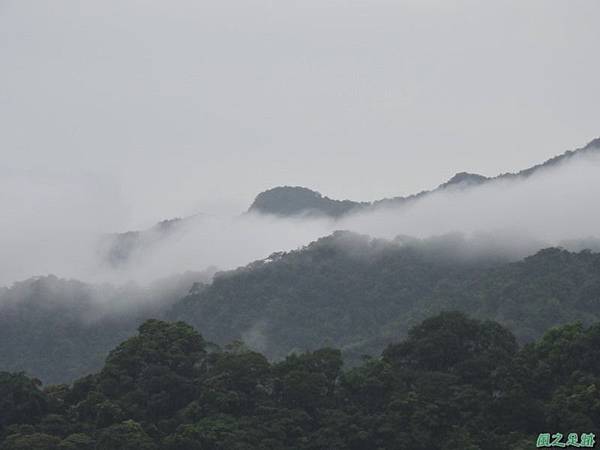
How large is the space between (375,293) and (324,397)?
35.5 metres

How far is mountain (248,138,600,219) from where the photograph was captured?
80.8 m

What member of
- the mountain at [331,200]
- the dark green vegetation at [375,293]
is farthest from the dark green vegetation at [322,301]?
the mountain at [331,200]

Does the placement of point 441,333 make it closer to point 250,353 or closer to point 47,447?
point 250,353

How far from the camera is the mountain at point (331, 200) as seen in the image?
80750mm

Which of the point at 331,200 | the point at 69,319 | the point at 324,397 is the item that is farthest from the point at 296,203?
the point at 324,397

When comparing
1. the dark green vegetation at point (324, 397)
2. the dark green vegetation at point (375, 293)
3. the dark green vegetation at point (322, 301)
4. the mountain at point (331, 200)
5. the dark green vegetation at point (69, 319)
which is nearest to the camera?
the dark green vegetation at point (324, 397)

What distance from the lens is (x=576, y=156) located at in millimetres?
79938

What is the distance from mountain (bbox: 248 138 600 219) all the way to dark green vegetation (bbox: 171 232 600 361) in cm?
1675

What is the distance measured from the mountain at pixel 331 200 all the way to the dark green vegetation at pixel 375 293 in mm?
16751

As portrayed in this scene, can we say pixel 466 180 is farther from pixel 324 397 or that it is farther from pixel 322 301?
pixel 324 397

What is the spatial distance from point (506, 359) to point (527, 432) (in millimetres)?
3487

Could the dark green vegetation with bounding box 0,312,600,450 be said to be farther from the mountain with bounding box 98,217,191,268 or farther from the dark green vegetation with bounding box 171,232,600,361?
the mountain with bounding box 98,217,191,268

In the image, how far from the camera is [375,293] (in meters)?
63.3

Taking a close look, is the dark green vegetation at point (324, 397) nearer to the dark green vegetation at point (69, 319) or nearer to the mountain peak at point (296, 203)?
the dark green vegetation at point (69, 319)
